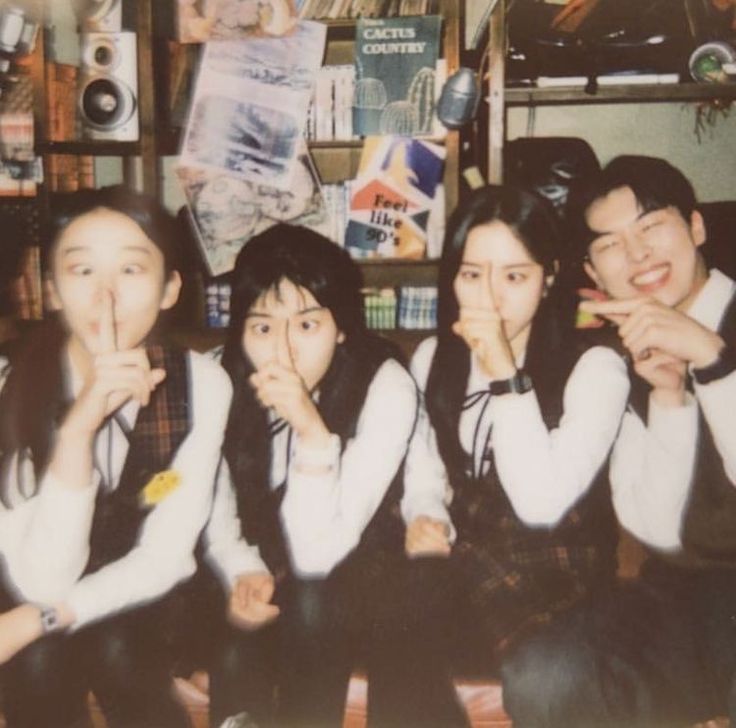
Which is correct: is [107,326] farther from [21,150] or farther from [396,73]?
[396,73]

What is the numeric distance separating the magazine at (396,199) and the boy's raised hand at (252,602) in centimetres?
73

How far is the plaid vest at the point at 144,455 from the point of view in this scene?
0.99 metres

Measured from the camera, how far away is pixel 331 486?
972mm

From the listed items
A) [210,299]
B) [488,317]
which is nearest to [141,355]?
[488,317]

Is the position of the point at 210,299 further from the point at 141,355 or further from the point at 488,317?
the point at 488,317

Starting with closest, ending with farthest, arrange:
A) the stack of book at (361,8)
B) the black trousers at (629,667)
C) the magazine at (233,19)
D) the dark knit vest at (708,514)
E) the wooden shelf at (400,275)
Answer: the black trousers at (629,667)
the dark knit vest at (708,514)
the magazine at (233,19)
the stack of book at (361,8)
the wooden shelf at (400,275)

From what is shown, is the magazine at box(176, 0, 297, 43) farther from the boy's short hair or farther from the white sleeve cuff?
the white sleeve cuff

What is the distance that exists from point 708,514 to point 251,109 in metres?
0.97

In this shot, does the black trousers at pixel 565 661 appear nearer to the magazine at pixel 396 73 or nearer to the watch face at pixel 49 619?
the watch face at pixel 49 619

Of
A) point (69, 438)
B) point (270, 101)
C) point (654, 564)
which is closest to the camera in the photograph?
point (69, 438)

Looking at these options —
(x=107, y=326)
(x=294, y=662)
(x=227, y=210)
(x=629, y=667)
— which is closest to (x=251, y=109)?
(x=227, y=210)

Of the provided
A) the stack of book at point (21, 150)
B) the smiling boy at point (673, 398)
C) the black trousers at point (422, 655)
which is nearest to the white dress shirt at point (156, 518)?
the black trousers at point (422, 655)

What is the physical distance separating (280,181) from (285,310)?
546mm

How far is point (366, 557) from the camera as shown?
1.04 m
